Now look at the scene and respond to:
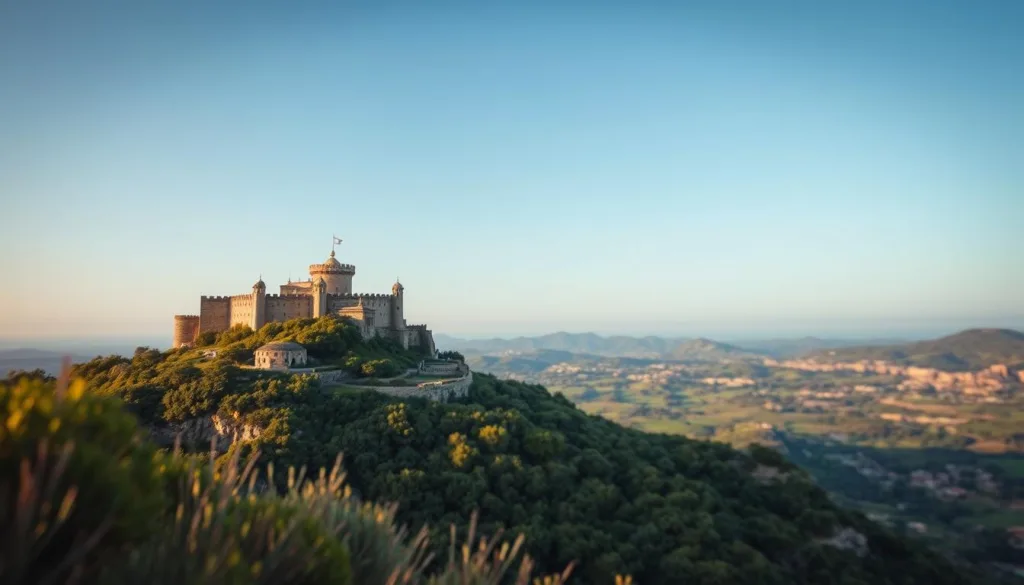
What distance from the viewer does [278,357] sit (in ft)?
142

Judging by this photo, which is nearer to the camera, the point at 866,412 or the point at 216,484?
the point at 216,484

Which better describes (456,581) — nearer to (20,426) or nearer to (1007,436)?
(20,426)

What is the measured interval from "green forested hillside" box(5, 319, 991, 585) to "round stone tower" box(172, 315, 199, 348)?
1062 cm

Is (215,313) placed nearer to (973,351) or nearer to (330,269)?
(330,269)

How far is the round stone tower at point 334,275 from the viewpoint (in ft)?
189

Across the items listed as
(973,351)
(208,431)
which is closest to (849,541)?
(208,431)

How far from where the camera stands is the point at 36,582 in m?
6.88

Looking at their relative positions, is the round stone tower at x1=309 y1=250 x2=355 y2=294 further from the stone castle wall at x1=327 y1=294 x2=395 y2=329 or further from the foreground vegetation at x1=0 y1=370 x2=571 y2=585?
the foreground vegetation at x1=0 y1=370 x2=571 y2=585

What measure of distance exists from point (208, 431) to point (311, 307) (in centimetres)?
1975

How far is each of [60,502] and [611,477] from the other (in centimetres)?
3634

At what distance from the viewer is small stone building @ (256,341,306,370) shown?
4309 centimetres

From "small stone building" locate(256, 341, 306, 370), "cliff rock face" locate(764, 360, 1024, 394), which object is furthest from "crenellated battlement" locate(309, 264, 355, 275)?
"cliff rock face" locate(764, 360, 1024, 394)

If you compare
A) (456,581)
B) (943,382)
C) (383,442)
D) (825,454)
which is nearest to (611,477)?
(383,442)

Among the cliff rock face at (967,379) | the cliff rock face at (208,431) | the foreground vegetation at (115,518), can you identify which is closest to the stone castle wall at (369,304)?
the cliff rock face at (208,431)
